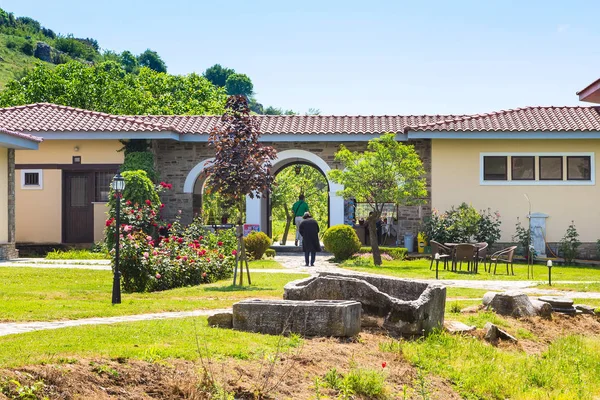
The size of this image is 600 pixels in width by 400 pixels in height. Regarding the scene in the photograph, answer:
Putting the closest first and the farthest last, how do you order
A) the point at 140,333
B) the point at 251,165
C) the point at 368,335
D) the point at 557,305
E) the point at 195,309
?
the point at 140,333 < the point at 368,335 < the point at 195,309 < the point at 557,305 < the point at 251,165

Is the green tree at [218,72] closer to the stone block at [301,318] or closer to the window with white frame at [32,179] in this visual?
the window with white frame at [32,179]

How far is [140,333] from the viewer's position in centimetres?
905

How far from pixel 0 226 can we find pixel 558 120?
15816 mm

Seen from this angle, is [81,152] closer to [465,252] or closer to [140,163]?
[140,163]

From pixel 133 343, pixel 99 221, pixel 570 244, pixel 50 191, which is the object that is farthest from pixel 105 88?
pixel 133 343

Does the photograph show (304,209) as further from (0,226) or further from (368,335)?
(368,335)

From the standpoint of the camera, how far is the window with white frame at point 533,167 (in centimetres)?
2495

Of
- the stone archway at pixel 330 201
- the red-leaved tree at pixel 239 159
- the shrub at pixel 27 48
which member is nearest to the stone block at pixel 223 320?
the red-leaved tree at pixel 239 159

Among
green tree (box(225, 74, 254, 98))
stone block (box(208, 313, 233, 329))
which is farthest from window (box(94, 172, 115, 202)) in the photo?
green tree (box(225, 74, 254, 98))

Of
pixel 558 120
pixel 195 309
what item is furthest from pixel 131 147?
pixel 195 309

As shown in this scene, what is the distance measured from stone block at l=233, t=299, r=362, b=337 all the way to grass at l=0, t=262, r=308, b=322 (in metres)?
2.32

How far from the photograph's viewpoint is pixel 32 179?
25.7m

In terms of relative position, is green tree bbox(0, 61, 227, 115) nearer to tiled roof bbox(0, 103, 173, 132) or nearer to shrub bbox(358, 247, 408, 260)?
tiled roof bbox(0, 103, 173, 132)

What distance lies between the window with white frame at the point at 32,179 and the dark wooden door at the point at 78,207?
728 millimetres
